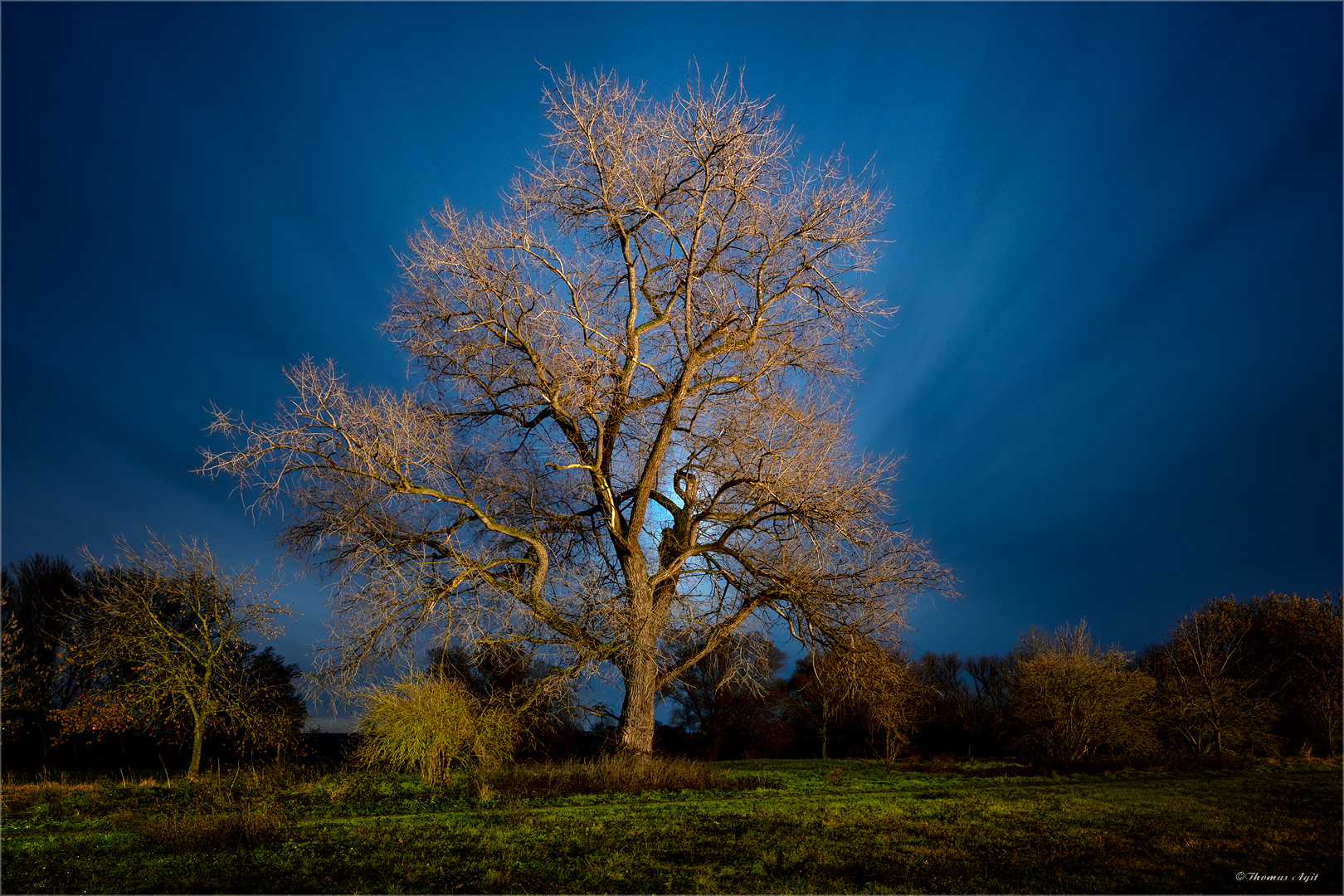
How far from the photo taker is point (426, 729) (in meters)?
11.5

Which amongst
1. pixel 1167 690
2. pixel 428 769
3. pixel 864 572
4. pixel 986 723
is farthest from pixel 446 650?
pixel 986 723

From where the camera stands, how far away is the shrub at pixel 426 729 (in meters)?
11.5

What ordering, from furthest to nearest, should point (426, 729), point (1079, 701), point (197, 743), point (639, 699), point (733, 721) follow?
1. point (733, 721)
2. point (1079, 701)
3. point (197, 743)
4. point (639, 699)
5. point (426, 729)

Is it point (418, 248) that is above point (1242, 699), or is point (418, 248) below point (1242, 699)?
above

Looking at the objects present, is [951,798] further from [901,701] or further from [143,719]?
[143,719]

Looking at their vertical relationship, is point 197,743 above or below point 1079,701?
below

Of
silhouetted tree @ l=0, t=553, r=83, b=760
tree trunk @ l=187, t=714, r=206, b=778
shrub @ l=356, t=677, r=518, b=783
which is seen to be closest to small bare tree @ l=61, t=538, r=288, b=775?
tree trunk @ l=187, t=714, r=206, b=778

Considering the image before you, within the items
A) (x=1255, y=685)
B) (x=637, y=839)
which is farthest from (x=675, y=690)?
(x=1255, y=685)

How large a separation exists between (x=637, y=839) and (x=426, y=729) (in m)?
5.45

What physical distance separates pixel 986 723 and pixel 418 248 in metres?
36.6

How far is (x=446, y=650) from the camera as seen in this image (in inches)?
500

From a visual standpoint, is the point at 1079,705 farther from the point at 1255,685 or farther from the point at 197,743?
the point at 197,743

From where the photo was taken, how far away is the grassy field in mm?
5824

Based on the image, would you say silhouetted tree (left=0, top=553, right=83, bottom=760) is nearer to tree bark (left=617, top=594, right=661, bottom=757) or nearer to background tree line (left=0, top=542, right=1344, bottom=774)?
background tree line (left=0, top=542, right=1344, bottom=774)
